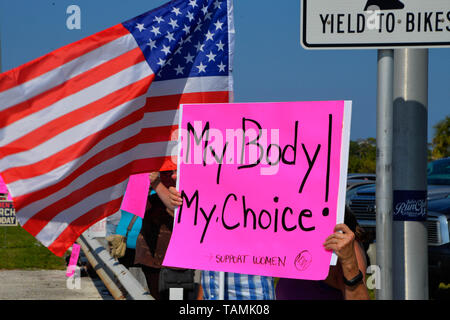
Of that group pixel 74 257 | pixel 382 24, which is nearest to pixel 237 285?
pixel 382 24

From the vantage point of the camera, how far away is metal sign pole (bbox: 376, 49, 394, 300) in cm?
351

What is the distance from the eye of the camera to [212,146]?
14.3 ft

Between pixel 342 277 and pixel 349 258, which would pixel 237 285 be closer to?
pixel 342 277

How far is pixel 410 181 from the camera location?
491cm

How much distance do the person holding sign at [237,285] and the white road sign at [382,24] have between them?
1302 millimetres

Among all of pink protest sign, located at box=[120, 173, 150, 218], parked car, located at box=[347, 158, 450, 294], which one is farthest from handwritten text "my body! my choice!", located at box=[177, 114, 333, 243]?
parked car, located at box=[347, 158, 450, 294]

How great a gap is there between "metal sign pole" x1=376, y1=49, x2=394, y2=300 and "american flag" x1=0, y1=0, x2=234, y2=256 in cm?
197

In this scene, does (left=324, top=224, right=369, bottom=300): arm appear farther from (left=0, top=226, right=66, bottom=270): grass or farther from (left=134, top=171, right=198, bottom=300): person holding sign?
(left=0, top=226, right=66, bottom=270): grass

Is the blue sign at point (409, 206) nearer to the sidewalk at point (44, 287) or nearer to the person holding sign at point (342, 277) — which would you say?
the person holding sign at point (342, 277)

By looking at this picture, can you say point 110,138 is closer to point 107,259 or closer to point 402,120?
point 402,120

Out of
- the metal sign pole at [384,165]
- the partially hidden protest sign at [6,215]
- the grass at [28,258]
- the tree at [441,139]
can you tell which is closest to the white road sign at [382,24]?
the metal sign pole at [384,165]

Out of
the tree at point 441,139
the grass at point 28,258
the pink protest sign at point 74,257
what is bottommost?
the grass at point 28,258

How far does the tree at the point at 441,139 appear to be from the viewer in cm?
6794
